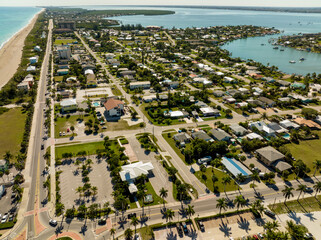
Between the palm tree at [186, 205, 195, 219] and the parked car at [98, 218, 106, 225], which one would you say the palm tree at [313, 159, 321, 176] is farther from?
the parked car at [98, 218, 106, 225]

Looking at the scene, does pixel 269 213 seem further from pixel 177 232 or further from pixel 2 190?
pixel 2 190

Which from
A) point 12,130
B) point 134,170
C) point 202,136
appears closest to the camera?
point 134,170

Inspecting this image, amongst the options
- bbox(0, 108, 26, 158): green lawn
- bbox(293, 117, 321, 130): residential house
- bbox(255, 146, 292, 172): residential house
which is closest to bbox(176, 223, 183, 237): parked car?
bbox(255, 146, 292, 172): residential house

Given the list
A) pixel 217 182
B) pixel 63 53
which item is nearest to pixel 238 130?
pixel 217 182

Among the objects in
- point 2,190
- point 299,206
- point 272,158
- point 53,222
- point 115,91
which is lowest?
point 299,206

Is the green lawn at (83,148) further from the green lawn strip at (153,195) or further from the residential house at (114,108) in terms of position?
the green lawn strip at (153,195)

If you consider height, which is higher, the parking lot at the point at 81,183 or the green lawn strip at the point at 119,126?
the green lawn strip at the point at 119,126

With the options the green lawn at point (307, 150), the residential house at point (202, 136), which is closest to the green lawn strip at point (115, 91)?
the residential house at point (202, 136)
